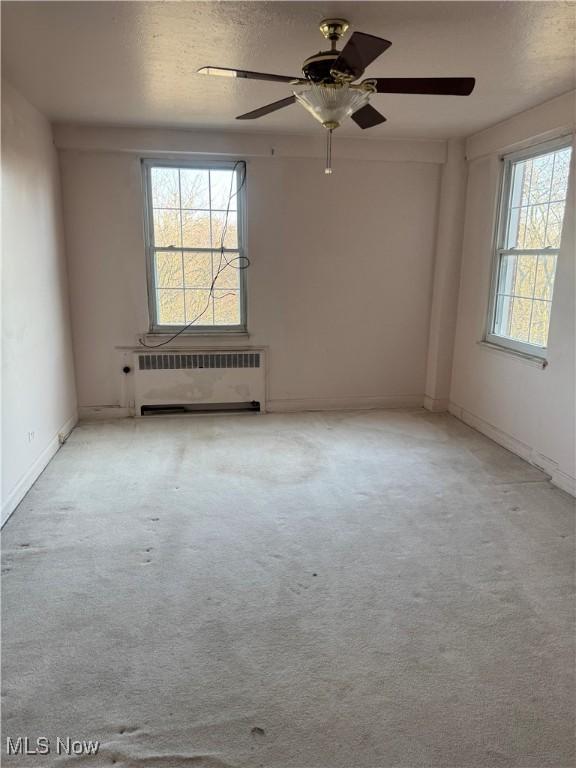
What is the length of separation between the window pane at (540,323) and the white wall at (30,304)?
361 centimetres

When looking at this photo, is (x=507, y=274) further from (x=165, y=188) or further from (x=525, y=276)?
(x=165, y=188)

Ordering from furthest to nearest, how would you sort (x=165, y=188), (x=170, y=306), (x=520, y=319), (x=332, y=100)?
(x=170, y=306) → (x=165, y=188) → (x=520, y=319) → (x=332, y=100)

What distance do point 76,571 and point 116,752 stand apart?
1.01 meters

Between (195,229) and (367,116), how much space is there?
224 centimetres

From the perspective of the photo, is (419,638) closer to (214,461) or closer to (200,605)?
(200,605)

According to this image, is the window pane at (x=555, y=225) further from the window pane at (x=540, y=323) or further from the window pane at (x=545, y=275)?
the window pane at (x=540, y=323)

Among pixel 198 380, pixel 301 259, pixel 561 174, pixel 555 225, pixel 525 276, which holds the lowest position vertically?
pixel 198 380

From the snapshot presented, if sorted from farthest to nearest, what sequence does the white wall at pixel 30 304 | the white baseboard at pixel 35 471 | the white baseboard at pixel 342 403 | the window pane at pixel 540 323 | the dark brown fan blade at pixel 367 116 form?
the white baseboard at pixel 342 403, the window pane at pixel 540 323, the white wall at pixel 30 304, the white baseboard at pixel 35 471, the dark brown fan blade at pixel 367 116

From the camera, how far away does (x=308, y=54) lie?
257cm

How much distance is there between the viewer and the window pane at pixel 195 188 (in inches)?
173

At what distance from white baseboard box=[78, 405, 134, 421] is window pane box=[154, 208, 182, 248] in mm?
1537

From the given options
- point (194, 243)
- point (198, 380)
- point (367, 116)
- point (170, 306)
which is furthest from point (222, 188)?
point (367, 116)

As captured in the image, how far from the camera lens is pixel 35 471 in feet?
10.9

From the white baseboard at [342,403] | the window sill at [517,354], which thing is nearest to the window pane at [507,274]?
the window sill at [517,354]
